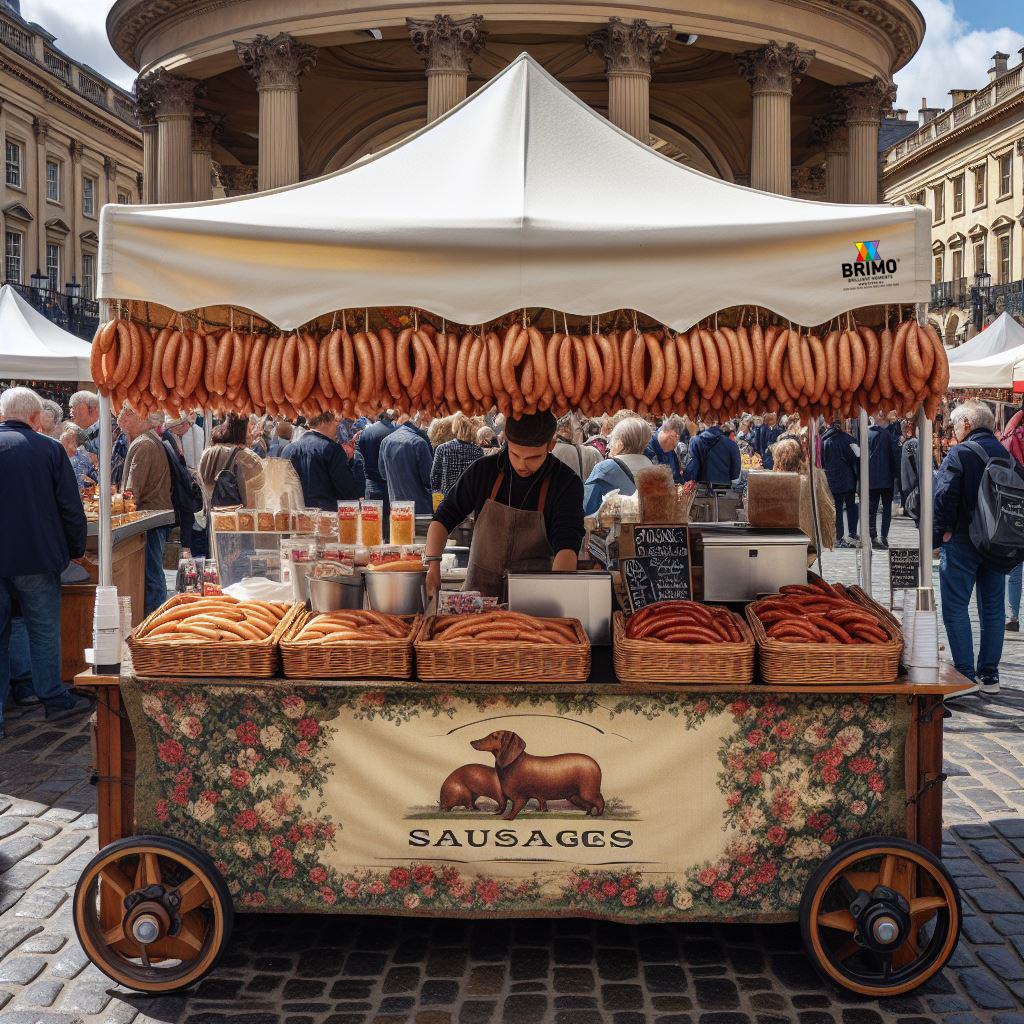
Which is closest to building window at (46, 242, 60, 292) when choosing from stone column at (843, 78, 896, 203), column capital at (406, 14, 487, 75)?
column capital at (406, 14, 487, 75)

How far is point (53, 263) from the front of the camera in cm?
4950

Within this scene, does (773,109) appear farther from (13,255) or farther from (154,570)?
(13,255)

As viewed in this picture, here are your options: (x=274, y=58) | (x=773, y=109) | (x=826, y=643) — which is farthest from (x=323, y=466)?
(x=773, y=109)

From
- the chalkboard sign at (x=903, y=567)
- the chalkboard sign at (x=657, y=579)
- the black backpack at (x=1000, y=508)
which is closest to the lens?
the chalkboard sign at (x=657, y=579)

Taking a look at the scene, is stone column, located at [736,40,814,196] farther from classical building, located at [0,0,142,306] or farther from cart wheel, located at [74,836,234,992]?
cart wheel, located at [74,836,234,992]

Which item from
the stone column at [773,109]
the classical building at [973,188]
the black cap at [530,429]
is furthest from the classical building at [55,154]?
the black cap at [530,429]

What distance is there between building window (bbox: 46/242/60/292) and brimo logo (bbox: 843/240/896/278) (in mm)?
49235

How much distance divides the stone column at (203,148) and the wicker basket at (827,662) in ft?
116

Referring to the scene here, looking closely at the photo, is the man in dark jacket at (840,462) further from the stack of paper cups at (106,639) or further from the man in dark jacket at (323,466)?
the stack of paper cups at (106,639)

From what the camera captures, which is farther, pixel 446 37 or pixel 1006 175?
pixel 1006 175

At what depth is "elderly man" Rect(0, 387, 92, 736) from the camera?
268 inches

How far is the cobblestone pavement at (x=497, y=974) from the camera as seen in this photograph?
3746 mm

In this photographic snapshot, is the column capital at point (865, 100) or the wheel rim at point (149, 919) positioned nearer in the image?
the wheel rim at point (149, 919)

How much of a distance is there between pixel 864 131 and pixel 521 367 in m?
35.2
